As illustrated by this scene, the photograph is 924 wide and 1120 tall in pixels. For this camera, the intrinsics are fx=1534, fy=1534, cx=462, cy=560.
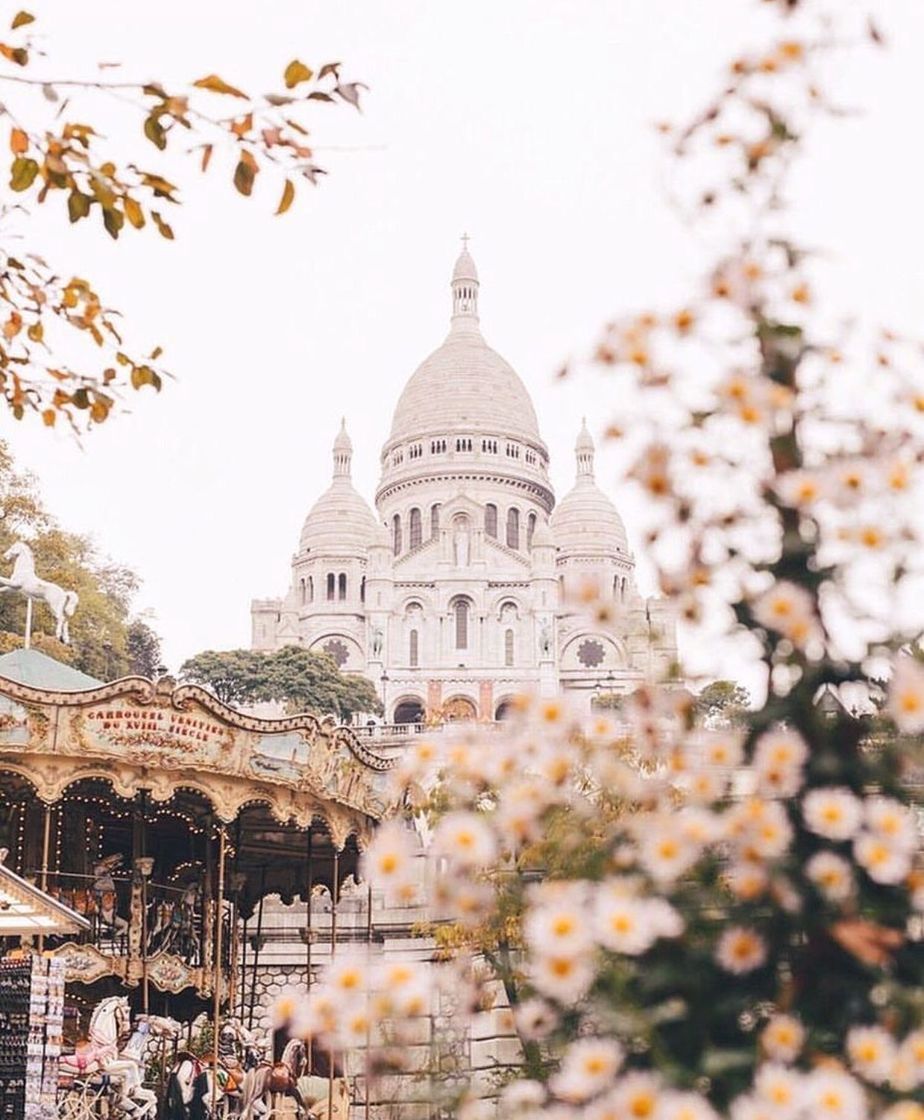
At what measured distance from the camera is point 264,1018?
25625 millimetres

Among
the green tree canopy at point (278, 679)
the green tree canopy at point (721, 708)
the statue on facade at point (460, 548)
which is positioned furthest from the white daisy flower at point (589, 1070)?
the statue on facade at point (460, 548)

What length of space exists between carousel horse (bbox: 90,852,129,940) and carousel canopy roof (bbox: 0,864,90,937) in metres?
3.19

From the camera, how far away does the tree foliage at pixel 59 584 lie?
40344mm

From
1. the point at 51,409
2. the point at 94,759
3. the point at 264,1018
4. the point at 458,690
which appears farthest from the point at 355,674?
the point at 51,409

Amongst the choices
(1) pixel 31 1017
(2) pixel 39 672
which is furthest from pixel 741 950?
(2) pixel 39 672

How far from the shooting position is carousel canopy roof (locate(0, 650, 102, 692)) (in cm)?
1830

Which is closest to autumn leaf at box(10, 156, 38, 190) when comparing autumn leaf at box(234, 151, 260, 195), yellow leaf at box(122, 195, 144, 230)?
yellow leaf at box(122, 195, 144, 230)

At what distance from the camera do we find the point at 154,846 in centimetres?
2056

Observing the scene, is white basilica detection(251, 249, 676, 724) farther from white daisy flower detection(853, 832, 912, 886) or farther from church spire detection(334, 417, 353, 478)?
white daisy flower detection(853, 832, 912, 886)

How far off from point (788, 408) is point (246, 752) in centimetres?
1432

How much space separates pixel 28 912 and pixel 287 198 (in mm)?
10249

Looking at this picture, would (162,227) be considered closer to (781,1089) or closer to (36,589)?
(781,1089)

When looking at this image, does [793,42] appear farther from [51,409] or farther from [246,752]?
[246,752]

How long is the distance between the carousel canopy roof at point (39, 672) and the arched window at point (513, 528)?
67.6 metres
